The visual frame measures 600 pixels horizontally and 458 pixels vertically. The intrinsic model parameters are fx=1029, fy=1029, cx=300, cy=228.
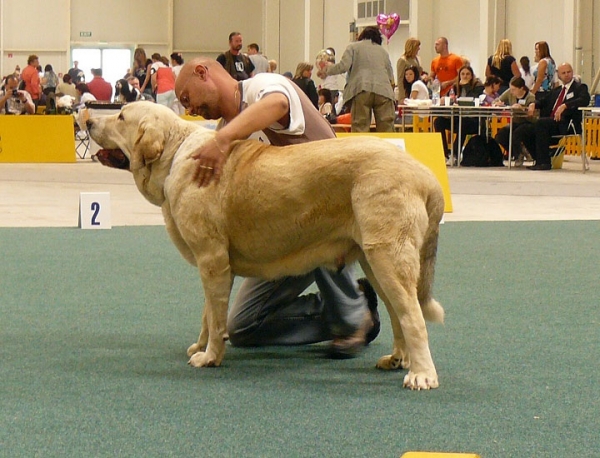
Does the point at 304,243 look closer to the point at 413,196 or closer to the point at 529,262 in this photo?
the point at 413,196

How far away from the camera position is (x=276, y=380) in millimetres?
3709

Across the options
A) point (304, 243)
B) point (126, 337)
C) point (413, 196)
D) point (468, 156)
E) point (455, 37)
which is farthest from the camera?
point (455, 37)

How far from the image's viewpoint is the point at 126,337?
4.40 m

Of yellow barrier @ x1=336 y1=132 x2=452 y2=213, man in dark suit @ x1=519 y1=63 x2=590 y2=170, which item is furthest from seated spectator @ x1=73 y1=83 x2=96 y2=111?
yellow barrier @ x1=336 y1=132 x2=452 y2=213

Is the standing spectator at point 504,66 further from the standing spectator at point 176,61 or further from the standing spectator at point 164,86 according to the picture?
the standing spectator at point 176,61

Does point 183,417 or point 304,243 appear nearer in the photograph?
point 183,417

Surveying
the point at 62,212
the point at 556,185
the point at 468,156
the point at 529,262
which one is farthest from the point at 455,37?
the point at 529,262

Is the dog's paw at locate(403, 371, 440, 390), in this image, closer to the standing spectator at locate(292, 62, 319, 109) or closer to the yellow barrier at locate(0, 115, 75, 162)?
the yellow barrier at locate(0, 115, 75, 162)

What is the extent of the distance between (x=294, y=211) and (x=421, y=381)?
75 centimetres

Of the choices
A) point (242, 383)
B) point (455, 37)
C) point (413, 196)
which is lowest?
point (242, 383)

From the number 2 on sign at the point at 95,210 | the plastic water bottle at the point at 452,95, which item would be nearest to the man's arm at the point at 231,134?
the number 2 on sign at the point at 95,210

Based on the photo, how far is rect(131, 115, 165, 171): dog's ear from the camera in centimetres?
382

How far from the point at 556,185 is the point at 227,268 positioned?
9.19 m

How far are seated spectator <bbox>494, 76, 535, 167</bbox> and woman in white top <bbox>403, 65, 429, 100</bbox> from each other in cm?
135
